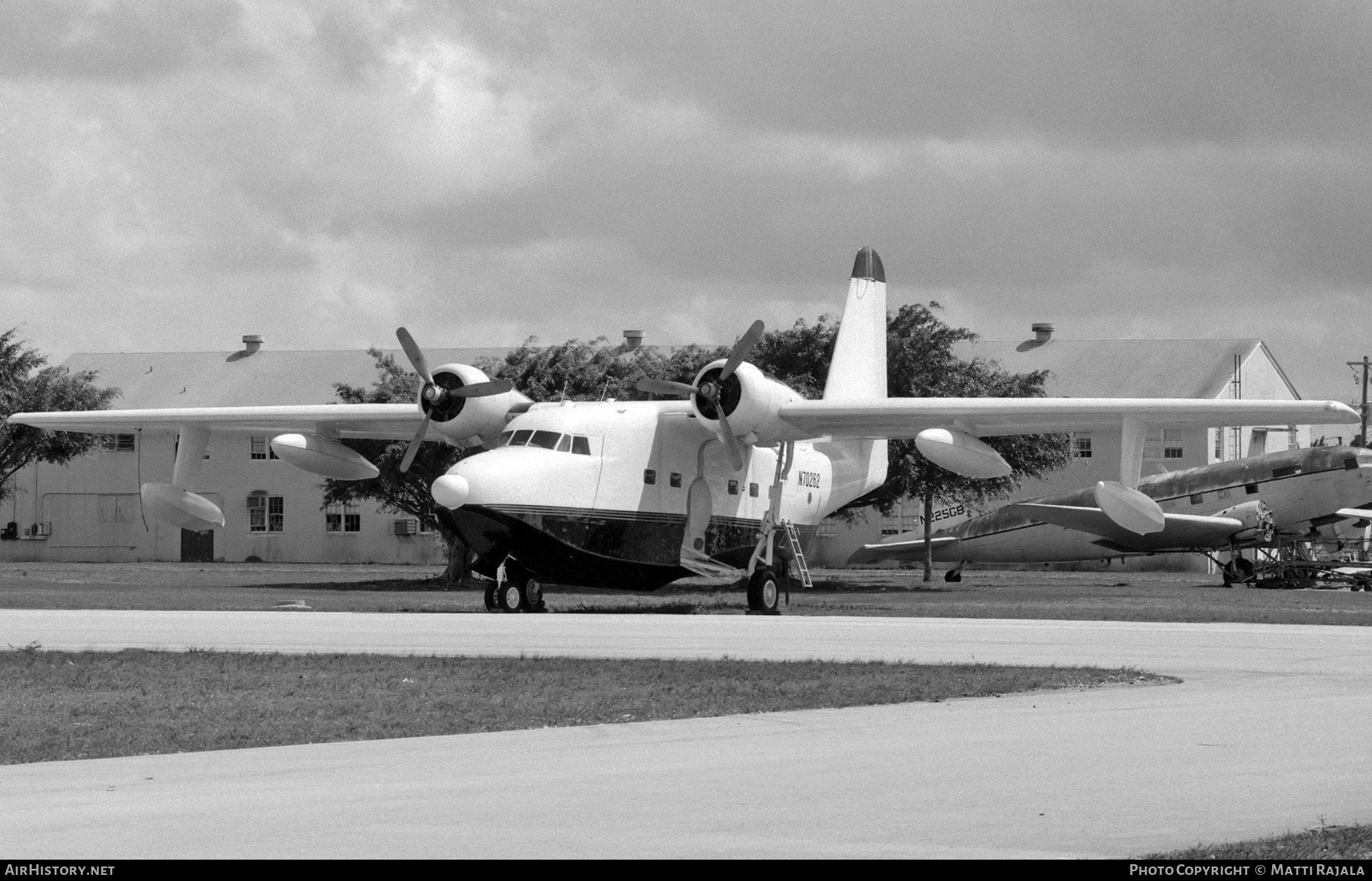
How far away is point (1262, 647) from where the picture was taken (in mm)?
18891

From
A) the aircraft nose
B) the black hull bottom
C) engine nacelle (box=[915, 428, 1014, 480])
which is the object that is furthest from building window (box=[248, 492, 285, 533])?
engine nacelle (box=[915, 428, 1014, 480])

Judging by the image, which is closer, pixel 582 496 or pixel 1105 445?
pixel 582 496

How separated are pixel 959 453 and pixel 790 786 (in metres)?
19.8

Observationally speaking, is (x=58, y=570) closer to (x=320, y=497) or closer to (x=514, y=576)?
(x=320, y=497)

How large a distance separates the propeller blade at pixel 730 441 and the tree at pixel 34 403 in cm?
2845

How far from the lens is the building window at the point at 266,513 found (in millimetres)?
71438

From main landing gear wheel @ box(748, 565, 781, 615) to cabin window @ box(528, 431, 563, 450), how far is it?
15.2 feet

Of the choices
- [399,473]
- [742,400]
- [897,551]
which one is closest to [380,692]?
[742,400]

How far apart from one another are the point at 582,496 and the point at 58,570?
1269 inches

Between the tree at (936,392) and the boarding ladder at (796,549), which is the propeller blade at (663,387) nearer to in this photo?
the boarding ladder at (796,549)

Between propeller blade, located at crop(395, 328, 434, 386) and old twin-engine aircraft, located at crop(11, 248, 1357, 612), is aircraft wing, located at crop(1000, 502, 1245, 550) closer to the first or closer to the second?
old twin-engine aircraft, located at crop(11, 248, 1357, 612)

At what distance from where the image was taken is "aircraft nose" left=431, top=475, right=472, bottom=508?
26547 mm

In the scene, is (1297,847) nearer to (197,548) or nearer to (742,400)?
(742,400)
